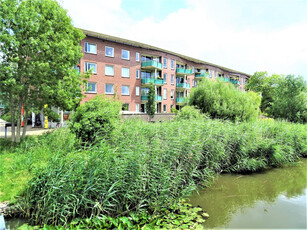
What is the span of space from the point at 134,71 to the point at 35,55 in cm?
2064

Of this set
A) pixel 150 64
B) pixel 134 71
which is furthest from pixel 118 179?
pixel 150 64

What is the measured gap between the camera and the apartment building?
2486 cm

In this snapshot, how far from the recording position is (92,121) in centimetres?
688

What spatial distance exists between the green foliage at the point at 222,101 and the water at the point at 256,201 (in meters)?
6.37

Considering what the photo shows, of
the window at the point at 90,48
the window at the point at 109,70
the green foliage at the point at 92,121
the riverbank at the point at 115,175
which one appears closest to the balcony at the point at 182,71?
the window at the point at 109,70

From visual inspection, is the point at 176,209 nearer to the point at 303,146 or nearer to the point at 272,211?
the point at 272,211

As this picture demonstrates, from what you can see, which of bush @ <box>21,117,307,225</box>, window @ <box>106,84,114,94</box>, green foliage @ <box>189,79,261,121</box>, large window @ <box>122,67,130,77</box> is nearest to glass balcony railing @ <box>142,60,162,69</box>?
large window @ <box>122,67,130,77</box>

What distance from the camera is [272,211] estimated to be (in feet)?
16.6

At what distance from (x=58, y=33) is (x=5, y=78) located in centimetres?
296

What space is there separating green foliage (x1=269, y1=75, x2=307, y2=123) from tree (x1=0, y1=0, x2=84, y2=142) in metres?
19.2

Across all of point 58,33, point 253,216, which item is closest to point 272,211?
point 253,216

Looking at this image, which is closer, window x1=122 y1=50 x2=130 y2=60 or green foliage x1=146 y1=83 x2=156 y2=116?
green foliage x1=146 y1=83 x2=156 y2=116

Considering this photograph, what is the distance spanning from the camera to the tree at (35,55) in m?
8.27

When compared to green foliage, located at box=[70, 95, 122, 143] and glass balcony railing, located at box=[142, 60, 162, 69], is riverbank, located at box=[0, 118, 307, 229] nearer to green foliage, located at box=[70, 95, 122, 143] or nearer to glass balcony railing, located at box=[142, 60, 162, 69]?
green foliage, located at box=[70, 95, 122, 143]
